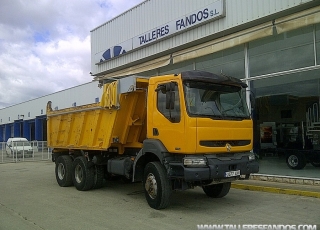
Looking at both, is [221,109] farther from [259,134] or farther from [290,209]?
[259,134]

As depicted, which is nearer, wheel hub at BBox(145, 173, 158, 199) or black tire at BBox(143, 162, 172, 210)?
black tire at BBox(143, 162, 172, 210)

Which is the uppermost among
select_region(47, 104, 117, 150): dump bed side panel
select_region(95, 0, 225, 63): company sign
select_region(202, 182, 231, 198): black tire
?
select_region(95, 0, 225, 63): company sign

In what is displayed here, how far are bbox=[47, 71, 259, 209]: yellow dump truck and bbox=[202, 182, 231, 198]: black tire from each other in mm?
25

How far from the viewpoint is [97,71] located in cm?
1903

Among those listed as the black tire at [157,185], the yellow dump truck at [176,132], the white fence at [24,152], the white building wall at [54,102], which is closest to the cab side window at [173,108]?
the yellow dump truck at [176,132]

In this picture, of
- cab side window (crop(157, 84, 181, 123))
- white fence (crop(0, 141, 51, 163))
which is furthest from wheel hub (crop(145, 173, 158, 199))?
white fence (crop(0, 141, 51, 163))

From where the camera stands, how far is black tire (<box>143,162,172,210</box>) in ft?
23.2

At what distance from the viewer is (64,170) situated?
10.9 metres

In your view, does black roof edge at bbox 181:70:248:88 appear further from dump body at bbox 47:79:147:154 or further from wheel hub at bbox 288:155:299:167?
wheel hub at bbox 288:155:299:167

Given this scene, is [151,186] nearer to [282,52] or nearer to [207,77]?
[207,77]

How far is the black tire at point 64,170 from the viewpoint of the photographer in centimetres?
1071

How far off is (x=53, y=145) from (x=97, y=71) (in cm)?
799

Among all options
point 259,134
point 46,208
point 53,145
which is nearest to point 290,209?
point 259,134

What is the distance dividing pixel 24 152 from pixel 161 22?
15.5 metres
